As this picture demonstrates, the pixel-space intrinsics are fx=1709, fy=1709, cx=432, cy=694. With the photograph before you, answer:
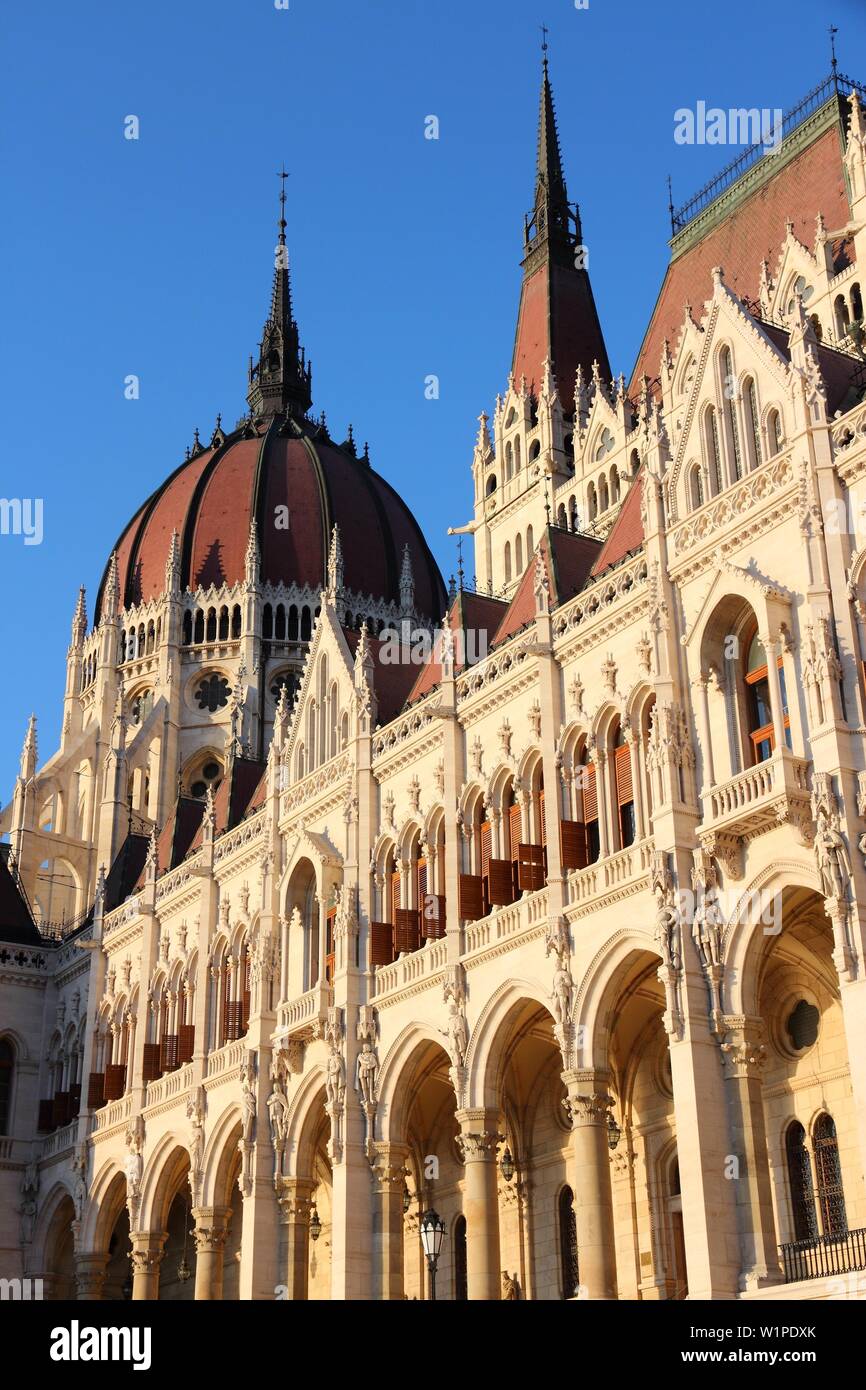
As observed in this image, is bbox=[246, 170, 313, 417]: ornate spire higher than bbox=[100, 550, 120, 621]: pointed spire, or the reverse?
bbox=[246, 170, 313, 417]: ornate spire

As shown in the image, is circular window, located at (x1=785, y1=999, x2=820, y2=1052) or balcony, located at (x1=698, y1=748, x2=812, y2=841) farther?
circular window, located at (x1=785, y1=999, x2=820, y2=1052)

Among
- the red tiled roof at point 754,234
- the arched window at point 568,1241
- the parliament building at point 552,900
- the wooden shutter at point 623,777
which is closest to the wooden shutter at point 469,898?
the parliament building at point 552,900

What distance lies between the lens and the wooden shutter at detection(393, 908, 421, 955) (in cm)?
3691

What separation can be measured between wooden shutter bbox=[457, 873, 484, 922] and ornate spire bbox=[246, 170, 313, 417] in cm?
4787

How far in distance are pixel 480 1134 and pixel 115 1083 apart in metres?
18.8

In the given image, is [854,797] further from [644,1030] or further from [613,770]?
[644,1030]

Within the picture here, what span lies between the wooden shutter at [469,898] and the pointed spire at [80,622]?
39.4m

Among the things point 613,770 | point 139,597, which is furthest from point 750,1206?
point 139,597

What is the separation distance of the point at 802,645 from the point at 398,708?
53.2 feet

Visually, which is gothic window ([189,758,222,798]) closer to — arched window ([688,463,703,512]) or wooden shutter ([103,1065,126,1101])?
wooden shutter ([103,1065,126,1101])

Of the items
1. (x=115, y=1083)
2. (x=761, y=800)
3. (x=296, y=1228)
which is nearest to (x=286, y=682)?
(x=115, y=1083)

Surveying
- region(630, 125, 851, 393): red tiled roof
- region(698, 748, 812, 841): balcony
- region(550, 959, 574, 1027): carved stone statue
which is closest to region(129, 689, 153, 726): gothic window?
region(630, 125, 851, 393): red tiled roof

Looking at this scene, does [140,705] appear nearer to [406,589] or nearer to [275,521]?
[275,521]

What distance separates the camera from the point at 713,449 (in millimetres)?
31594
